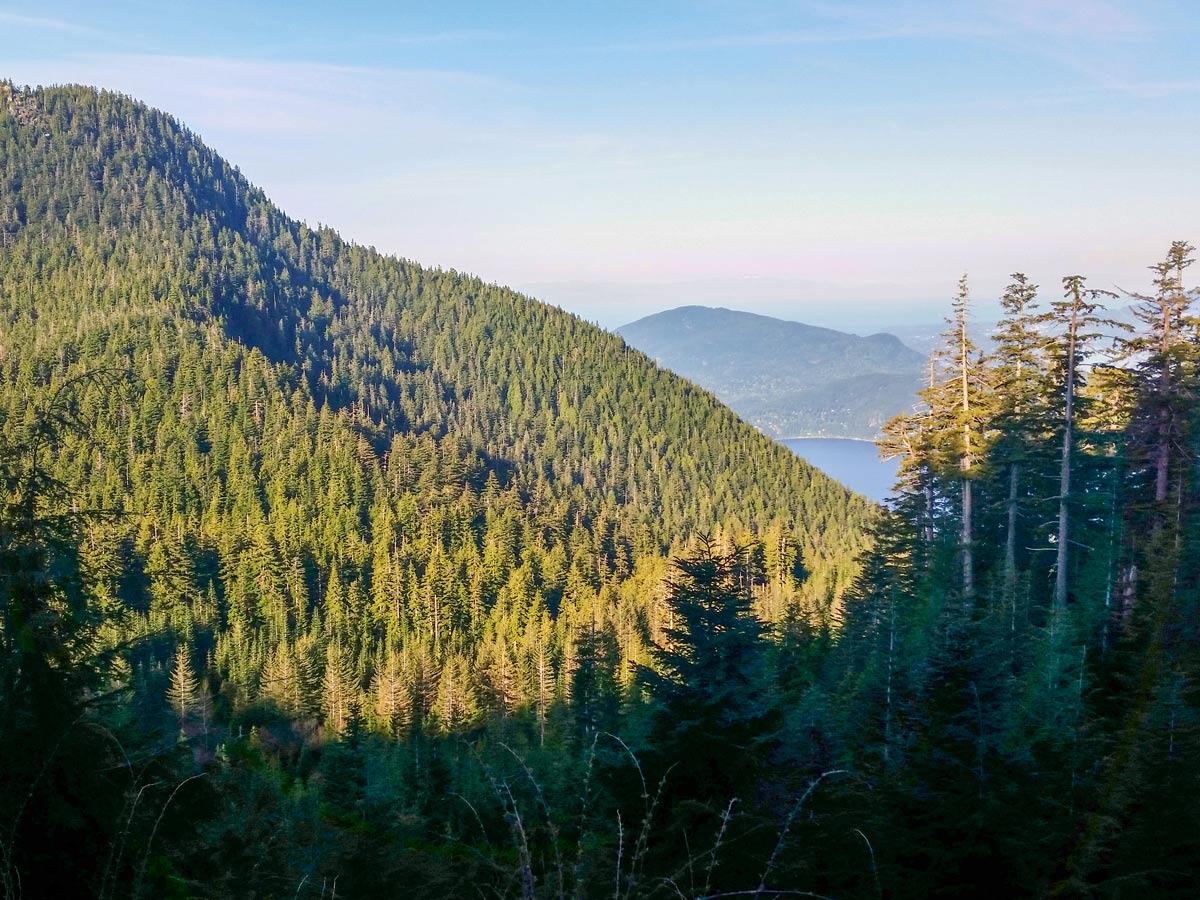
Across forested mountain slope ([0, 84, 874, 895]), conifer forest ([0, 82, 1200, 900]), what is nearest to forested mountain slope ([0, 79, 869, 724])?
forested mountain slope ([0, 84, 874, 895])

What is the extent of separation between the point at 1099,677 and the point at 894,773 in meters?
4.95

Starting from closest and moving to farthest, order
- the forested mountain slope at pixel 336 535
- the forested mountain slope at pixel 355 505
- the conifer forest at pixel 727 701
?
1. the conifer forest at pixel 727 701
2. the forested mountain slope at pixel 336 535
3. the forested mountain slope at pixel 355 505

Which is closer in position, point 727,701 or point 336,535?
point 727,701

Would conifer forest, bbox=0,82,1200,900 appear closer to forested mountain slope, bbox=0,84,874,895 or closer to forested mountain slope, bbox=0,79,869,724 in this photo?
forested mountain slope, bbox=0,84,874,895

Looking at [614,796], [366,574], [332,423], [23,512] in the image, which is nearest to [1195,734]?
[614,796]

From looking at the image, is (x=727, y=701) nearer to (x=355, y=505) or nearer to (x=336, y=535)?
(x=336, y=535)

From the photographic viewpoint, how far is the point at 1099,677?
45.2 ft

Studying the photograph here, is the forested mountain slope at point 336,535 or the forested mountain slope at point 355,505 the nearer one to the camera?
the forested mountain slope at point 336,535

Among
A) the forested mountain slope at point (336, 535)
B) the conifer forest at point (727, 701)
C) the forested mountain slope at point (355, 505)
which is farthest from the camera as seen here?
the forested mountain slope at point (355, 505)

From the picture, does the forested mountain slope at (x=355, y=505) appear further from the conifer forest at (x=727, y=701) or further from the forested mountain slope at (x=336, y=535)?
the conifer forest at (x=727, y=701)

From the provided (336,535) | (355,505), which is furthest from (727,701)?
(355,505)

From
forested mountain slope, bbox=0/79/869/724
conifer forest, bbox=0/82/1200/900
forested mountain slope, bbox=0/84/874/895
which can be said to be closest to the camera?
conifer forest, bbox=0/82/1200/900

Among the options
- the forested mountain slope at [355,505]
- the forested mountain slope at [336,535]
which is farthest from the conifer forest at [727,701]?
the forested mountain slope at [355,505]

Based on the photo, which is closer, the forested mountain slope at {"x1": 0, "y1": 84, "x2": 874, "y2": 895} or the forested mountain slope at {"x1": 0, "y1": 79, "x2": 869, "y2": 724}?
the forested mountain slope at {"x1": 0, "y1": 84, "x2": 874, "y2": 895}
